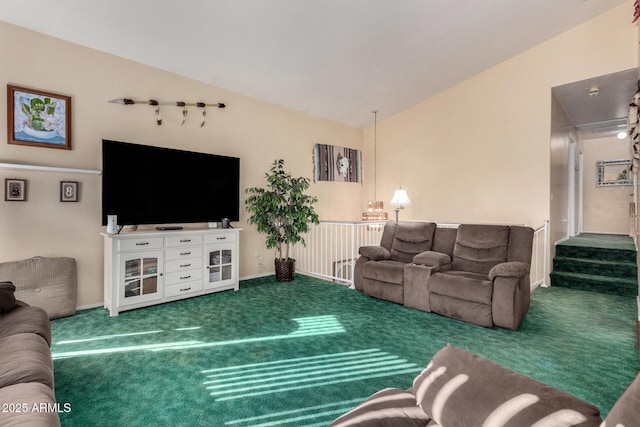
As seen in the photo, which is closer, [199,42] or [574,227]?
[199,42]

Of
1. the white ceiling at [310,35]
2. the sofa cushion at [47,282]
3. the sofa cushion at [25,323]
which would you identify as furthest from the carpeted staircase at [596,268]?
the sofa cushion at [47,282]

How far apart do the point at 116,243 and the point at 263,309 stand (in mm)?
1648

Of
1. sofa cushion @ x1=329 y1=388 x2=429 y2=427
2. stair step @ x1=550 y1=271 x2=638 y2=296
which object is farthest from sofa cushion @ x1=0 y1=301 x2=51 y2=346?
stair step @ x1=550 y1=271 x2=638 y2=296

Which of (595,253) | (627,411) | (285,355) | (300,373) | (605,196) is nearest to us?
(627,411)

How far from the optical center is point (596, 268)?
4.44 m

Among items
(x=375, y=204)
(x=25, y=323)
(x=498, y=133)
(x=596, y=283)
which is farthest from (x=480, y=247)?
(x=25, y=323)

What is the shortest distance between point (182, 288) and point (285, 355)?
1.92 meters

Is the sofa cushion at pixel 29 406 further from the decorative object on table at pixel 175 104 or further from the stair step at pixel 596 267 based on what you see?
the stair step at pixel 596 267

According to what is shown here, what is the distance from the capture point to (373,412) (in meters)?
1.02

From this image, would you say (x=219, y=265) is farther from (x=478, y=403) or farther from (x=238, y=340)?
(x=478, y=403)

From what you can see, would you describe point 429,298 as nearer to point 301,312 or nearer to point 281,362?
point 301,312

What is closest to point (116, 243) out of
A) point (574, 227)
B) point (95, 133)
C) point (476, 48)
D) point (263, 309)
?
point (95, 133)

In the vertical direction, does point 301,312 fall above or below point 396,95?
below

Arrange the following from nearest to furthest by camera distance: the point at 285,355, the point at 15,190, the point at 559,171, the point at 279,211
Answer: the point at 285,355 < the point at 15,190 < the point at 279,211 < the point at 559,171
